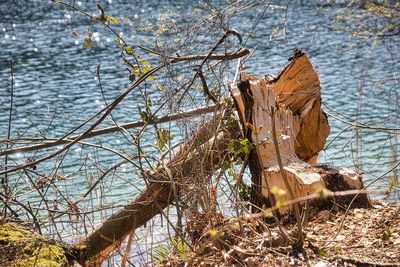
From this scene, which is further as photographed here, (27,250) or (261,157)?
(261,157)

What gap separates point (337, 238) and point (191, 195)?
98 cm

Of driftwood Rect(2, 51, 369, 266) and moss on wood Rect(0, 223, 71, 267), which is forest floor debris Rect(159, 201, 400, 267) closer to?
driftwood Rect(2, 51, 369, 266)

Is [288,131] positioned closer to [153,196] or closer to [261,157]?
[261,157]

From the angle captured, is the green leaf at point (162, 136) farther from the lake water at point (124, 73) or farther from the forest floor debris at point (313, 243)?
the lake water at point (124, 73)

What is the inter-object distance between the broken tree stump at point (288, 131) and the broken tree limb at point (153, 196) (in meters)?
0.23

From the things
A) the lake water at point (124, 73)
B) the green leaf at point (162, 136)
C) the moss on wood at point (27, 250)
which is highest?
the green leaf at point (162, 136)

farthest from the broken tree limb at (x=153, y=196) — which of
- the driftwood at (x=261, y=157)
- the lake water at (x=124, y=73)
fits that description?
the lake water at (x=124, y=73)

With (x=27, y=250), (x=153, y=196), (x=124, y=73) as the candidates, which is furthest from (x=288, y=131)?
(x=124, y=73)

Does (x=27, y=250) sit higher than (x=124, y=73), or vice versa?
(x=27, y=250)

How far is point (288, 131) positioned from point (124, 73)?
11.0 meters

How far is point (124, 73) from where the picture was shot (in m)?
16.6

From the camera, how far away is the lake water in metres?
10.2

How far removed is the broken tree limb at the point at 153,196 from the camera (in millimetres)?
5254

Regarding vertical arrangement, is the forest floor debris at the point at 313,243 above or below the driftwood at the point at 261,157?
below
